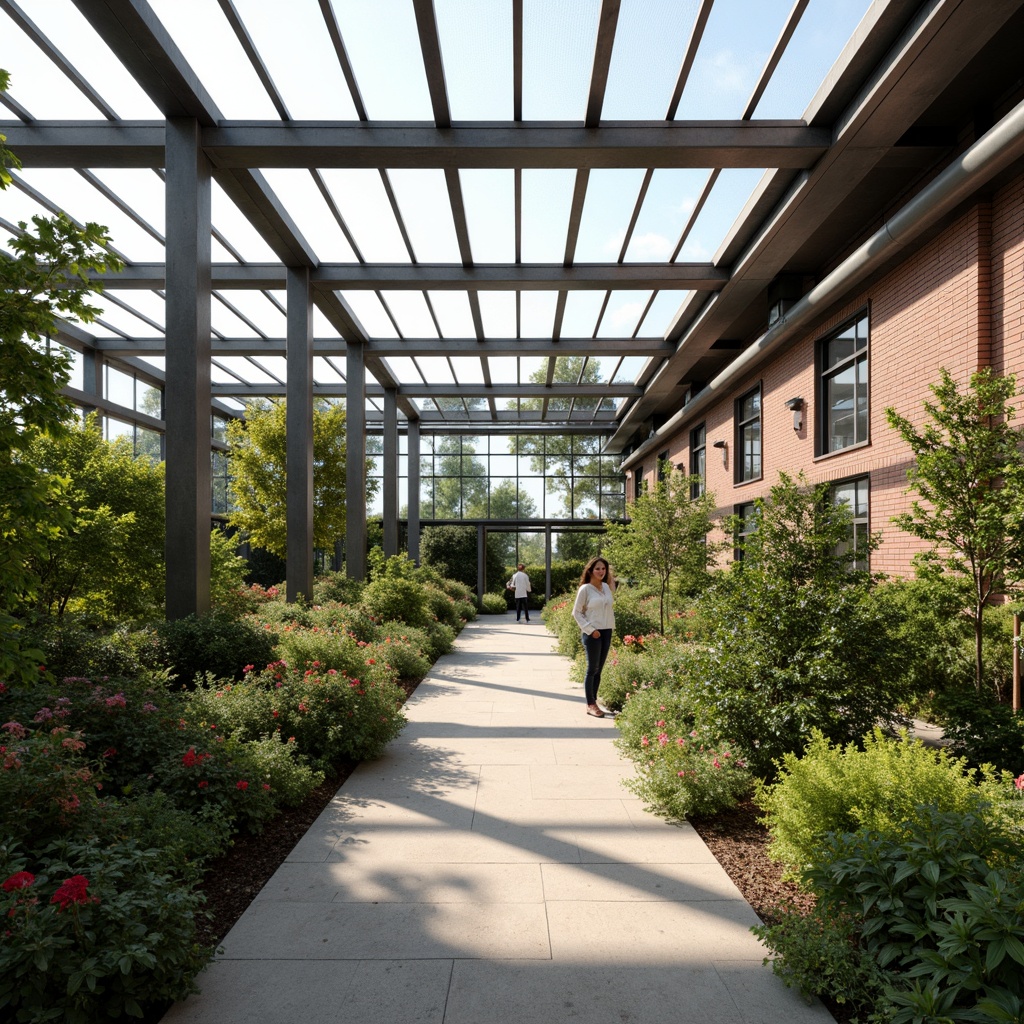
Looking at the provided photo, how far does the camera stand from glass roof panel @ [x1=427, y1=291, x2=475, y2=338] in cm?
1335

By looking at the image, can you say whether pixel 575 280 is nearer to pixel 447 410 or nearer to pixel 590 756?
pixel 590 756

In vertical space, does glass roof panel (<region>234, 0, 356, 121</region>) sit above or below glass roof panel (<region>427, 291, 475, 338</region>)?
above

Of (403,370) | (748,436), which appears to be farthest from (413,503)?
(748,436)

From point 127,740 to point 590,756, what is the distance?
3.76m

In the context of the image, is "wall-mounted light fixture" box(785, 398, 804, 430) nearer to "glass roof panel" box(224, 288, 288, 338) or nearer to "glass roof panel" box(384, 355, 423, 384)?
"glass roof panel" box(224, 288, 288, 338)

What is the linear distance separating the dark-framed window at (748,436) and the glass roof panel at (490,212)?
21.7 feet

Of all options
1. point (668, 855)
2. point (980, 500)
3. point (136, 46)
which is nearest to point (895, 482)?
point (980, 500)

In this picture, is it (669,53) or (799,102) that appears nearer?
(669,53)

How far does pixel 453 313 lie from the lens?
1427 centimetres

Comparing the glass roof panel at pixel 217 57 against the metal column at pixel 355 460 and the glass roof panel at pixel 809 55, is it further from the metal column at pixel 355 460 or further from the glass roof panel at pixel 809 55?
the metal column at pixel 355 460

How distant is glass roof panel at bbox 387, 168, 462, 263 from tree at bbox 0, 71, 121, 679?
652 cm

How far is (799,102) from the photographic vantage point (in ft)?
24.3

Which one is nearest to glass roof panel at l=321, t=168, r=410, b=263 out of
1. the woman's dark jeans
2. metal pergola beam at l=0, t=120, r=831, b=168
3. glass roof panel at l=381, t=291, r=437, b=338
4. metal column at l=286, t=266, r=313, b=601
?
metal pergola beam at l=0, t=120, r=831, b=168

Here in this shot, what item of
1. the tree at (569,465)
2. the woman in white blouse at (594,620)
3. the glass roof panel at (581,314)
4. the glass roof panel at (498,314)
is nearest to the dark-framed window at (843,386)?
the glass roof panel at (581,314)
